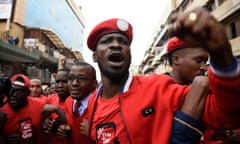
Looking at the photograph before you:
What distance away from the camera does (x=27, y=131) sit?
251 cm

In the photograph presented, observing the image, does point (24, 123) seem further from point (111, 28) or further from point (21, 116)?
point (111, 28)

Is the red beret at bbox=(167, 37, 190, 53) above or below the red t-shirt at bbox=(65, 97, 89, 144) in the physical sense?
above

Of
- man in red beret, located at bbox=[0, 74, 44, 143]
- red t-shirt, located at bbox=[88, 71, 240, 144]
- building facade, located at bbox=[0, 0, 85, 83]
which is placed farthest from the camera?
building facade, located at bbox=[0, 0, 85, 83]

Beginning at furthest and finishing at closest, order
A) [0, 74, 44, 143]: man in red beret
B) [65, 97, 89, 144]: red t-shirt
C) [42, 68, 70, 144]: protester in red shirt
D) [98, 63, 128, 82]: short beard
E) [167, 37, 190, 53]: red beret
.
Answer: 1. [42, 68, 70, 144]: protester in red shirt
2. [0, 74, 44, 143]: man in red beret
3. [65, 97, 89, 144]: red t-shirt
4. [167, 37, 190, 53]: red beret
5. [98, 63, 128, 82]: short beard

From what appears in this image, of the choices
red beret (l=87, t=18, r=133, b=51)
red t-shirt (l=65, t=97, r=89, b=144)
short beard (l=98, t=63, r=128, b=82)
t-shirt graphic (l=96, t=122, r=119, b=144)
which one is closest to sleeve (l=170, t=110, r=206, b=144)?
t-shirt graphic (l=96, t=122, r=119, b=144)

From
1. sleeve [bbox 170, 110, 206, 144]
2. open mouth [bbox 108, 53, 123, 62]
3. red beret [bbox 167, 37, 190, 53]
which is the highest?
red beret [bbox 167, 37, 190, 53]

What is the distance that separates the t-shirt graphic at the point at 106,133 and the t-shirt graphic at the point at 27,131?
1419 mm

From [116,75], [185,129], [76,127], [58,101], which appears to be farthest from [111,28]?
[58,101]

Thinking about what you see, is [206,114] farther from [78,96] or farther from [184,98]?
[78,96]

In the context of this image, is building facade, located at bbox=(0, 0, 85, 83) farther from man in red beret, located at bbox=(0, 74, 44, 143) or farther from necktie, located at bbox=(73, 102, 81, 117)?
necktie, located at bbox=(73, 102, 81, 117)

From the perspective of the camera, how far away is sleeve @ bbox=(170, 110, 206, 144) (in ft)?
3.74

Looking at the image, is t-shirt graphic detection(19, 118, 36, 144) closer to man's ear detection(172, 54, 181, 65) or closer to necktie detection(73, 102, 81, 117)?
necktie detection(73, 102, 81, 117)

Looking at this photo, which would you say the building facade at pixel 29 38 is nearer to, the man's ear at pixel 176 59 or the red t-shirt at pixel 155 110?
Answer: the man's ear at pixel 176 59

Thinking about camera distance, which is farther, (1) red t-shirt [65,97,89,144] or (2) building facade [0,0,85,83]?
(2) building facade [0,0,85,83]
